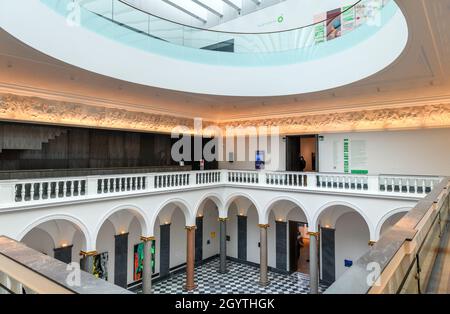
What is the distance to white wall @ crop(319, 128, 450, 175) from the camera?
11.3m

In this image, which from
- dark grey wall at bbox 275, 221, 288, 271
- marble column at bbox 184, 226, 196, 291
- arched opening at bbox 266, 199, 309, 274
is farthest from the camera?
dark grey wall at bbox 275, 221, 288, 271

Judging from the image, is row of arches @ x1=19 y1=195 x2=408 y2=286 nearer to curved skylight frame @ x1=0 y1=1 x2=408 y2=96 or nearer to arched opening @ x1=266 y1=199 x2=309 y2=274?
arched opening @ x1=266 y1=199 x2=309 y2=274

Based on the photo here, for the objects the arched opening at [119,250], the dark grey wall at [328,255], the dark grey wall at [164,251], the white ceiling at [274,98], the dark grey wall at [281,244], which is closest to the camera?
the white ceiling at [274,98]

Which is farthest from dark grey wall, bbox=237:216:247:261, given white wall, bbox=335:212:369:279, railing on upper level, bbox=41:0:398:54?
railing on upper level, bbox=41:0:398:54

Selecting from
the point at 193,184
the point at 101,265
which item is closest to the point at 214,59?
the point at 193,184

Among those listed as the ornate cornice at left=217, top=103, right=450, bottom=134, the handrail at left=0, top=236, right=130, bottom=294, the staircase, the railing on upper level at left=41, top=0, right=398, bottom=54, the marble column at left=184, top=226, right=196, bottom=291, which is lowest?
the marble column at left=184, top=226, right=196, bottom=291

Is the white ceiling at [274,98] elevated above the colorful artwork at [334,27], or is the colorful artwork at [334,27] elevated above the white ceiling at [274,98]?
the colorful artwork at [334,27]

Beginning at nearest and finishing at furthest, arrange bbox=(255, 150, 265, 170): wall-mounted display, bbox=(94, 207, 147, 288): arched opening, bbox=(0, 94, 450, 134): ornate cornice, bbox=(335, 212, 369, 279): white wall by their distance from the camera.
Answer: bbox=(0, 94, 450, 134): ornate cornice < bbox=(94, 207, 147, 288): arched opening < bbox=(335, 212, 369, 279): white wall < bbox=(255, 150, 265, 170): wall-mounted display

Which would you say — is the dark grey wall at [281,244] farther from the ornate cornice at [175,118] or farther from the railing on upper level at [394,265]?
the railing on upper level at [394,265]

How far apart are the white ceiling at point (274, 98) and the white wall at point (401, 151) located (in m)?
1.34

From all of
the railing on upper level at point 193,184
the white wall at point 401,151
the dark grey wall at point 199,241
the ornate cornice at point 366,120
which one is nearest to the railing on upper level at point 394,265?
the railing on upper level at point 193,184

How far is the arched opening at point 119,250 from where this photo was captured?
12.6 metres

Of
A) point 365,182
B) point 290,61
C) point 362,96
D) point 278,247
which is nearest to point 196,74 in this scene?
point 290,61

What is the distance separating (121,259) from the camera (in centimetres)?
1320
